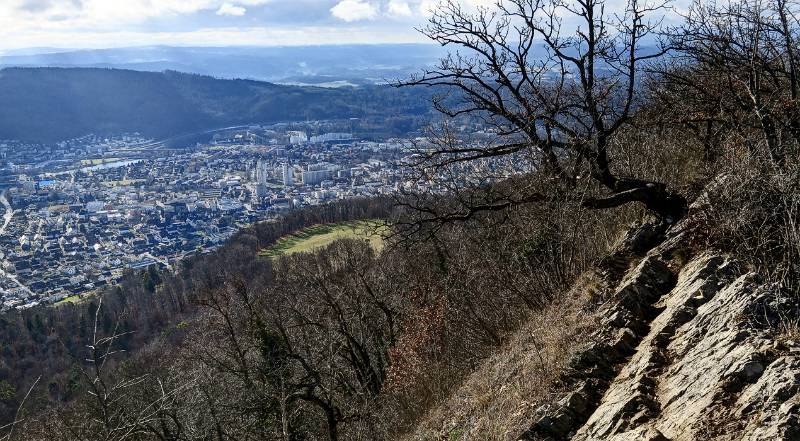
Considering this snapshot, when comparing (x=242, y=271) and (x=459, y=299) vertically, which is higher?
(x=459, y=299)

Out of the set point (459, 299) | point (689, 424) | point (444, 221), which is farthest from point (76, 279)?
point (689, 424)

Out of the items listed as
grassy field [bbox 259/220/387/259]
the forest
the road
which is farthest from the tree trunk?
the road

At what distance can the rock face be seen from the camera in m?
3.28

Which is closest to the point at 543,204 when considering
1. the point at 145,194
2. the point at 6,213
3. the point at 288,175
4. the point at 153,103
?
the point at 288,175

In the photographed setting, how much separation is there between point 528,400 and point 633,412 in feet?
3.61

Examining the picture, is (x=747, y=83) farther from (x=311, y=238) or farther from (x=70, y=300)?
(x=70, y=300)

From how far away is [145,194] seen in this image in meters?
84.2

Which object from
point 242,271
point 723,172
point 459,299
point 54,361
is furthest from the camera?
point 242,271

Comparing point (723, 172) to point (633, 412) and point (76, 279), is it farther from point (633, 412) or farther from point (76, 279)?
point (76, 279)

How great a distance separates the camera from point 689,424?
3.43m

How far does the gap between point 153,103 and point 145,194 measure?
78030 millimetres

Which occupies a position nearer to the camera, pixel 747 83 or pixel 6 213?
pixel 747 83

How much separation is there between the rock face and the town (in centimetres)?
3147

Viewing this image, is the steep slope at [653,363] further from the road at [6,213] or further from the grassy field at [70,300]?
the road at [6,213]
